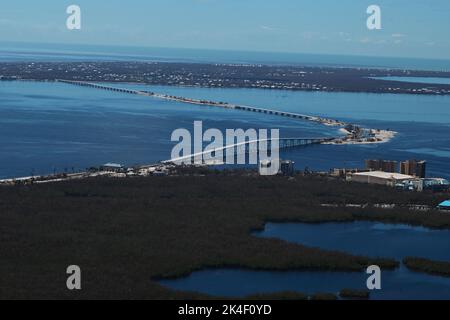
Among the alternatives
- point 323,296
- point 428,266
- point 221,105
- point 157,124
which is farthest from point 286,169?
point 221,105

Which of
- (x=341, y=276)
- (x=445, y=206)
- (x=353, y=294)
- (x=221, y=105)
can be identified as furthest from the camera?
(x=221, y=105)

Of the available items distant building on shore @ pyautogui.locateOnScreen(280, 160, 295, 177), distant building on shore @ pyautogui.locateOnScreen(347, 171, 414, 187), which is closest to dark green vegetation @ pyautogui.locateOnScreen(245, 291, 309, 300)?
distant building on shore @ pyautogui.locateOnScreen(347, 171, 414, 187)

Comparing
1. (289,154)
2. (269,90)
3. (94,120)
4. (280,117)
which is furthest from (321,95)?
(289,154)

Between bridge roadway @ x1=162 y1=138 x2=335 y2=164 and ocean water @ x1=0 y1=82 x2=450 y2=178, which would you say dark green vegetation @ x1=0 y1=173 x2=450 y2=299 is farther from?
ocean water @ x1=0 y1=82 x2=450 y2=178

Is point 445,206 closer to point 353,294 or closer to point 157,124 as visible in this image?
point 353,294
